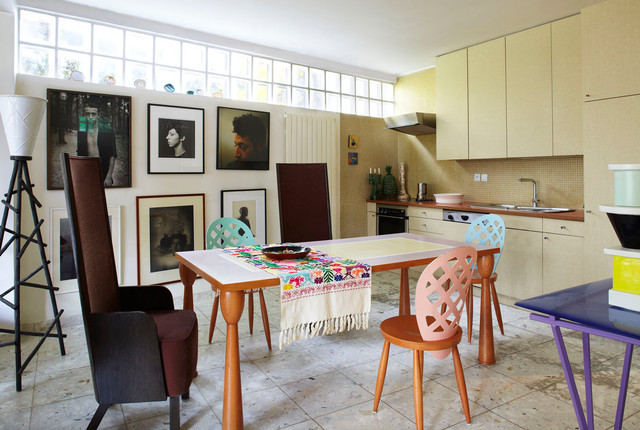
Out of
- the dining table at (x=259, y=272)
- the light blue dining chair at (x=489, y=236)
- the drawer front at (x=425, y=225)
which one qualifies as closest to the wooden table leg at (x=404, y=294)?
the dining table at (x=259, y=272)

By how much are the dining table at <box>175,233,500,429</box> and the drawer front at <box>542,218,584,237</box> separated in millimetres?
1207

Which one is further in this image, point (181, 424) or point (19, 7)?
point (19, 7)

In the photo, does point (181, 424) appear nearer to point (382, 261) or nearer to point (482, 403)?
point (382, 261)

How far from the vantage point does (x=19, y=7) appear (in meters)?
3.57

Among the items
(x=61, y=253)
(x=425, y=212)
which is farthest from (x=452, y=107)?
(x=61, y=253)

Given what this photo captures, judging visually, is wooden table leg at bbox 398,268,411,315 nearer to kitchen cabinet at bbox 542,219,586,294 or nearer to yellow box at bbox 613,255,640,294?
kitchen cabinet at bbox 542,219,586,294

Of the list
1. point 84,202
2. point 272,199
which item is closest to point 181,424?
point 84,202

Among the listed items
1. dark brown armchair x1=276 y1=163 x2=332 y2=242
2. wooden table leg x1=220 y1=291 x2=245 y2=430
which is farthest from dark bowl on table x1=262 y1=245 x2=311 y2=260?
dark brown armchair x1=276 y1=163 x2=332 y2=242

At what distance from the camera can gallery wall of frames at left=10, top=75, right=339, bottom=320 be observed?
11.8 ft

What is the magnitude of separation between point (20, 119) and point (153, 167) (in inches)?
61.2

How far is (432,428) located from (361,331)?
1349mm

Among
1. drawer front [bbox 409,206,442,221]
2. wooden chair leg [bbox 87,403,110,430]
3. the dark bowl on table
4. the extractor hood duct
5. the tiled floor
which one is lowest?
the tiled floor

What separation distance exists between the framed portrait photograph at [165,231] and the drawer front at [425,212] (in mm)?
2404

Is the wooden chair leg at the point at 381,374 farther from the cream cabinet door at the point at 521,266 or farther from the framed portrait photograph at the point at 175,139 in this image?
the framed portrait photograph at the point at 175,139
